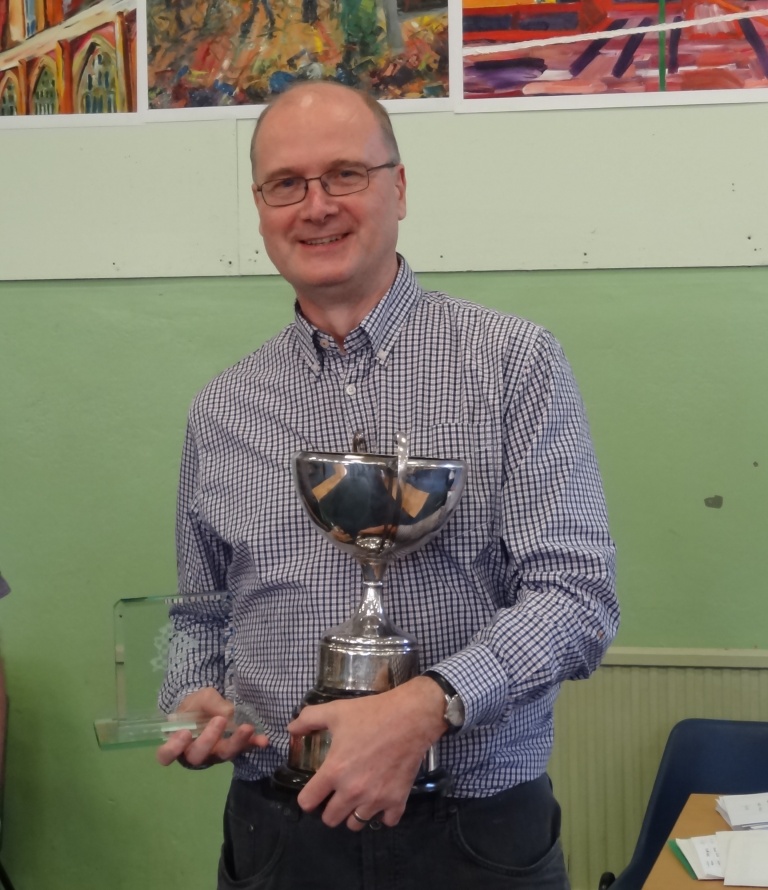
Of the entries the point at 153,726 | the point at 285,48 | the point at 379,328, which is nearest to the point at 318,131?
the point at 379,328

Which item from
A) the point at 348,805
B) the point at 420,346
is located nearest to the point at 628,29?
the point at 420,346

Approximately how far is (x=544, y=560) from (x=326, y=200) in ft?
1.74

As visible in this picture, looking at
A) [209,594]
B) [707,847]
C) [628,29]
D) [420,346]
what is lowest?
[707,847]

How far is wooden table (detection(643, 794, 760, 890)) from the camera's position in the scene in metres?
1.55

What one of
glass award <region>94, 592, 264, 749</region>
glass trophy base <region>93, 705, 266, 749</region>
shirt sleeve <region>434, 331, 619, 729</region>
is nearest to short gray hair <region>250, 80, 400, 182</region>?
shirt sleeve <region>434, 331, 619, 729</region>

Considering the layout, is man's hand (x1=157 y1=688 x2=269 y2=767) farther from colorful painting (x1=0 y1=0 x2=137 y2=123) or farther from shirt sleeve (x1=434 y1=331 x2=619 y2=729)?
colorful painting (x1=0 y1=0 x2=137 y2=123)

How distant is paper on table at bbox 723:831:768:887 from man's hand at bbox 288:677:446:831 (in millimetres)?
727

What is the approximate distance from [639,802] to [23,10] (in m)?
2.25

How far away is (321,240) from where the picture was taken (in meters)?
1.39

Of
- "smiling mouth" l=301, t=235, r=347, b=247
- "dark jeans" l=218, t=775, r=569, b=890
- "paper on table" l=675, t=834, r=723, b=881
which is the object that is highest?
"smiling mouth" l=301, t=235, r=347, b=247

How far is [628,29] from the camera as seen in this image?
7.37 ft

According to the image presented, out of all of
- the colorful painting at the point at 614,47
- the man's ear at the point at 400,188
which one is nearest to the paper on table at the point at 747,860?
the man's ear at the point at 400,188

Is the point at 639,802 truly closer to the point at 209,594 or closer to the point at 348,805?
the point at 209,594

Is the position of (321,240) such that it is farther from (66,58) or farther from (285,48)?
(66,58)
